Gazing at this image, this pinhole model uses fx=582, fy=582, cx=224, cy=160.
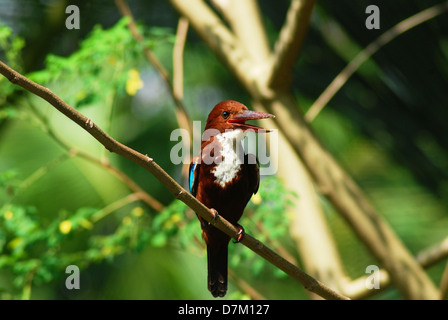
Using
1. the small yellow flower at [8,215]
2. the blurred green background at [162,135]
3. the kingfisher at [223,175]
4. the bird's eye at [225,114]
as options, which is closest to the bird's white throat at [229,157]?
the kingfisher at [223,175]

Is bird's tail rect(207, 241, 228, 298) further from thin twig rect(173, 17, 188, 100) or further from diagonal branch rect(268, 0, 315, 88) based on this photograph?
thin twig rect(173, 17, 188, 100)

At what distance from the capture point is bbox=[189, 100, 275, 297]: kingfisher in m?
3.29

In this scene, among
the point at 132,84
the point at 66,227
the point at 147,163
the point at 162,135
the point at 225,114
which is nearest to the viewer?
the point at 147,163

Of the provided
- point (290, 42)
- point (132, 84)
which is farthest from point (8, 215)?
point (290, 42)

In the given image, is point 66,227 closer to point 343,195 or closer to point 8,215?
point 8,215

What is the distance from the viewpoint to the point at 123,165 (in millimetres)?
Answer: 8125

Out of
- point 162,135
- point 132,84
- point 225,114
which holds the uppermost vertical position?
point 162,135

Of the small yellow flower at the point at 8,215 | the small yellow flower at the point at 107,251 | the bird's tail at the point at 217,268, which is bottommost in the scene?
the bird's tail at the point at 217,268

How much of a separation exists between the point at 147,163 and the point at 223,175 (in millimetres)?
1000

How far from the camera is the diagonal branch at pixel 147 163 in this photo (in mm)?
2199

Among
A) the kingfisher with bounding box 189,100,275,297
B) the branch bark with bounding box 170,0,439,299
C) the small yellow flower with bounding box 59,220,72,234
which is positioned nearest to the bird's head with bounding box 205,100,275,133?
the kingfisher with bounding box 189,100,275,297

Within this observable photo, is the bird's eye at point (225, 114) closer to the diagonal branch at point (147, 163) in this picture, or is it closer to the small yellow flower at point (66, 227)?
the diagonal branch at point (147, 163)

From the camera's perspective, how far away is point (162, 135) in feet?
27.2

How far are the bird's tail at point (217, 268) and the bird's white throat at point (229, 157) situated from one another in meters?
0.43
